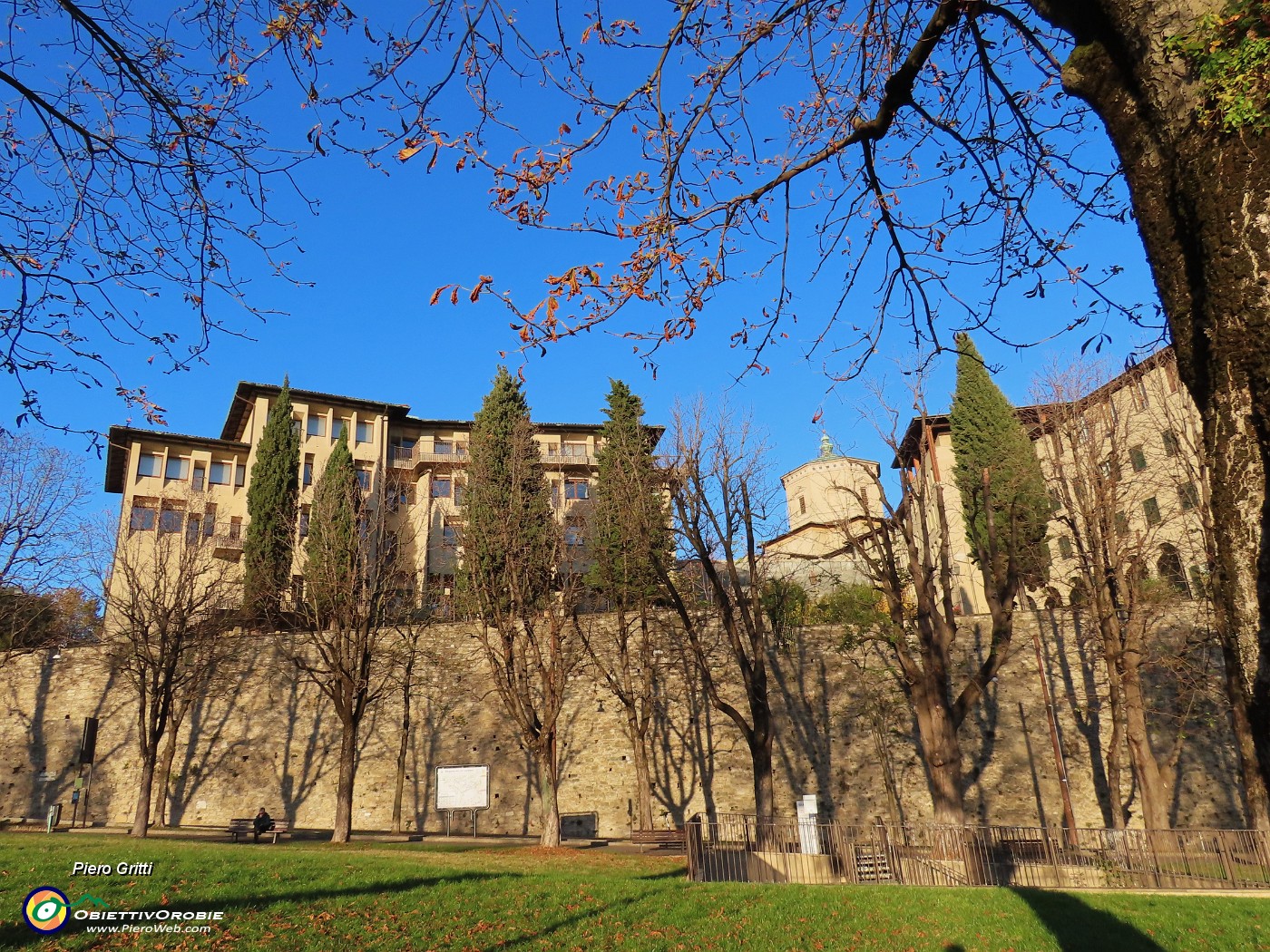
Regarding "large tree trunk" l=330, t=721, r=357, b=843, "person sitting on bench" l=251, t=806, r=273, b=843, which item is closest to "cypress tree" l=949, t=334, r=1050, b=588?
"large tree trunk" l=330, t=721, r=357, b=843

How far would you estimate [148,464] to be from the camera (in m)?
38.4

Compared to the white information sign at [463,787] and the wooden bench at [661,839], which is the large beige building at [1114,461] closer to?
the wooden bench at [661,839]

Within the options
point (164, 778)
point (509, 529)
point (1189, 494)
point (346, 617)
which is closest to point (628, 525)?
point (509, 529)

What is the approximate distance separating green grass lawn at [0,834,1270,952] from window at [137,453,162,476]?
96.4 ft

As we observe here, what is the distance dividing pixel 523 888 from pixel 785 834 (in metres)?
5.63

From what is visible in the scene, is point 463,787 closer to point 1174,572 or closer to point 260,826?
point 260,826

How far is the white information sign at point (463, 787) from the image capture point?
67.8 feet

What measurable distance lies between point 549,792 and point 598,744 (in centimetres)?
523

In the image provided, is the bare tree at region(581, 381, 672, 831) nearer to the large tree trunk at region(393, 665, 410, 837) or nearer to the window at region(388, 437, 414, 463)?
the large tree trunk at region(393, 665, 410, 837)

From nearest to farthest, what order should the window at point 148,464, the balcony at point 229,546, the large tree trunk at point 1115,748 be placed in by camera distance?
the large tree trunk at point 1115,748
the balcony at point 229,546
the window at point 148,464

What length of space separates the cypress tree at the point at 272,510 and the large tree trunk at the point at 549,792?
13003 mm

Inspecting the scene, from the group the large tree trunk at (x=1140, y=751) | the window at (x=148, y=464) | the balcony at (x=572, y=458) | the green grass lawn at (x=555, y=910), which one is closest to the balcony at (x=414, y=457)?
the balcony at (x=572, y=458)

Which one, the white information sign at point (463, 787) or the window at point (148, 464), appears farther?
the window at point (148, 464)

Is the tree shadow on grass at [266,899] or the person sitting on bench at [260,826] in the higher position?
the tree shadow on grass at [266,899]
